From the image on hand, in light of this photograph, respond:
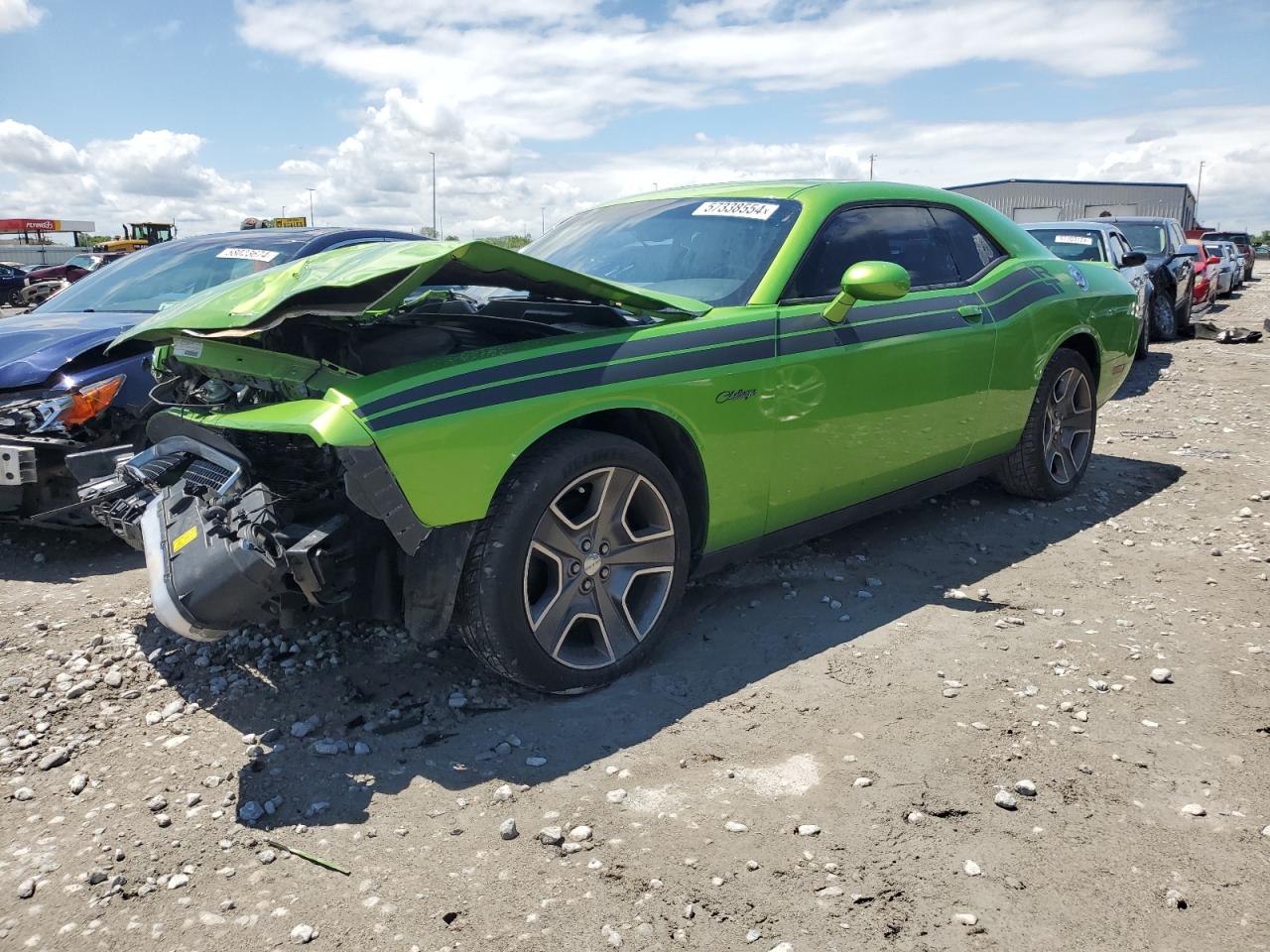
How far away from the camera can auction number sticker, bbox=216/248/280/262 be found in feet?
18.5

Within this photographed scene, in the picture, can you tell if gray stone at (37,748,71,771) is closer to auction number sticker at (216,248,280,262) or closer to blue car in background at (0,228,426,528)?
blue car in background at (0,228,426,528)

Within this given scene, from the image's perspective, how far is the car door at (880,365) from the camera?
12.2 feet

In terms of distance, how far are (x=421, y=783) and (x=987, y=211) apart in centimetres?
400

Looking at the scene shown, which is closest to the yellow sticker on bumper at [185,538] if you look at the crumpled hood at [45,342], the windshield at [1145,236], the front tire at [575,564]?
the front tire at [575,564]

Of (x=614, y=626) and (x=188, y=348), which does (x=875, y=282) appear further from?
(x=188, y=348)

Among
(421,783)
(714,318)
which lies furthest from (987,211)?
(421,783)

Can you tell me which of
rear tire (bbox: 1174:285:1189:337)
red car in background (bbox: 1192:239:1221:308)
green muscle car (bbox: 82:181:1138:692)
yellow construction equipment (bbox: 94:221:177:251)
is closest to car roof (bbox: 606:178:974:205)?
green muscle car (bbox: 82:181:1138:692)

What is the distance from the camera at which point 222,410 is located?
3.19 m

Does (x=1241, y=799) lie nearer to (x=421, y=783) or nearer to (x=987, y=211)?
(x=421, y=783)

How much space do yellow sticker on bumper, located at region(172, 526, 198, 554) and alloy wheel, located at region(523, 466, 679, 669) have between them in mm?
975

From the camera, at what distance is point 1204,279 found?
604 inches

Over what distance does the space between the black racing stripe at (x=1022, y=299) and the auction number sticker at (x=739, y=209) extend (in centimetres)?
132

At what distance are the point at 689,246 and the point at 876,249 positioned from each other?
827mm

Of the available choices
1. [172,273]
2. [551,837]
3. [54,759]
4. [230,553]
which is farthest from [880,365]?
[172,273]
